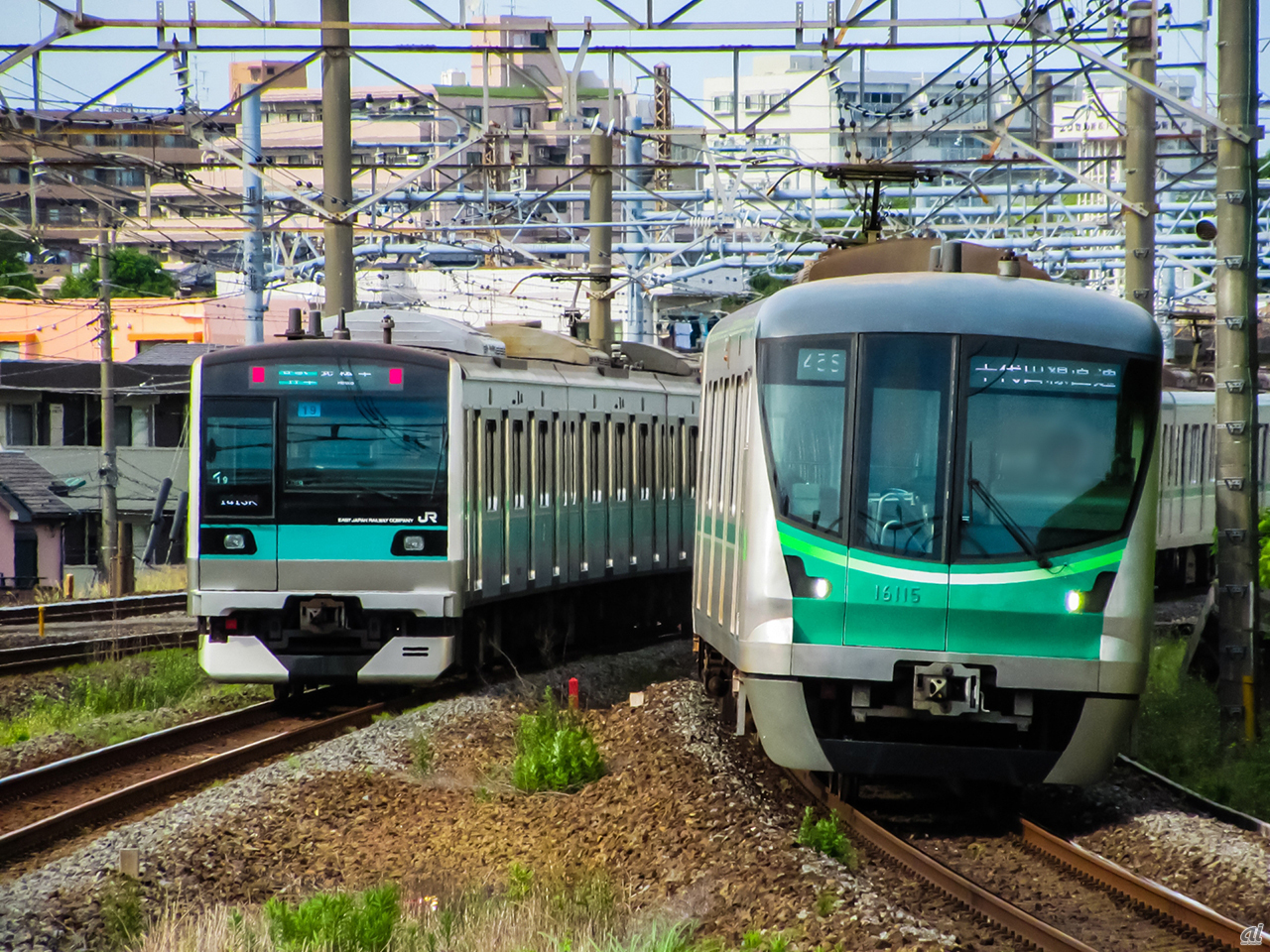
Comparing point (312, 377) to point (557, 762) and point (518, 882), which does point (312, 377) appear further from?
point (518, 882)

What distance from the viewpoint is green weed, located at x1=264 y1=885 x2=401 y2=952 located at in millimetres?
7352

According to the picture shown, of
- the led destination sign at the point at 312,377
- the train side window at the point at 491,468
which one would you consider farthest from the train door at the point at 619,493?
the led destination sign at the point at 312,377

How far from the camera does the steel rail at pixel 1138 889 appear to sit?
24.0 ft

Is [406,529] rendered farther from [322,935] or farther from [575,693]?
[322,935]

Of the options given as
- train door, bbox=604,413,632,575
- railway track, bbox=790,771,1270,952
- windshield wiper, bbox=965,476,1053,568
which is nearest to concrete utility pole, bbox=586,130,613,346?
train door, bbox=604,413,632,575

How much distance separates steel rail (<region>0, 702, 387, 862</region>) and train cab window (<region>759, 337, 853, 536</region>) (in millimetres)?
4459

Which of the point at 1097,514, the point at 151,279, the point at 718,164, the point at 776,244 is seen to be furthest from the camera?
the point at 151,279

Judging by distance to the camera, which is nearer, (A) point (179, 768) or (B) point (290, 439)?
(A) point (179, 768)

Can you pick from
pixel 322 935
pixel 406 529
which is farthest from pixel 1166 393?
pixel 322 935

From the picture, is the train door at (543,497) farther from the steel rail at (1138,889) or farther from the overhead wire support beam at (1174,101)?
the steel rail at (1138,889)

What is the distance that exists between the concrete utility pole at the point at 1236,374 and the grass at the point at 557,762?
14.0 feet

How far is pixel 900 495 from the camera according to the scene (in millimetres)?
9320

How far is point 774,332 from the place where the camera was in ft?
31.8

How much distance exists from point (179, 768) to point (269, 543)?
7.63ft
